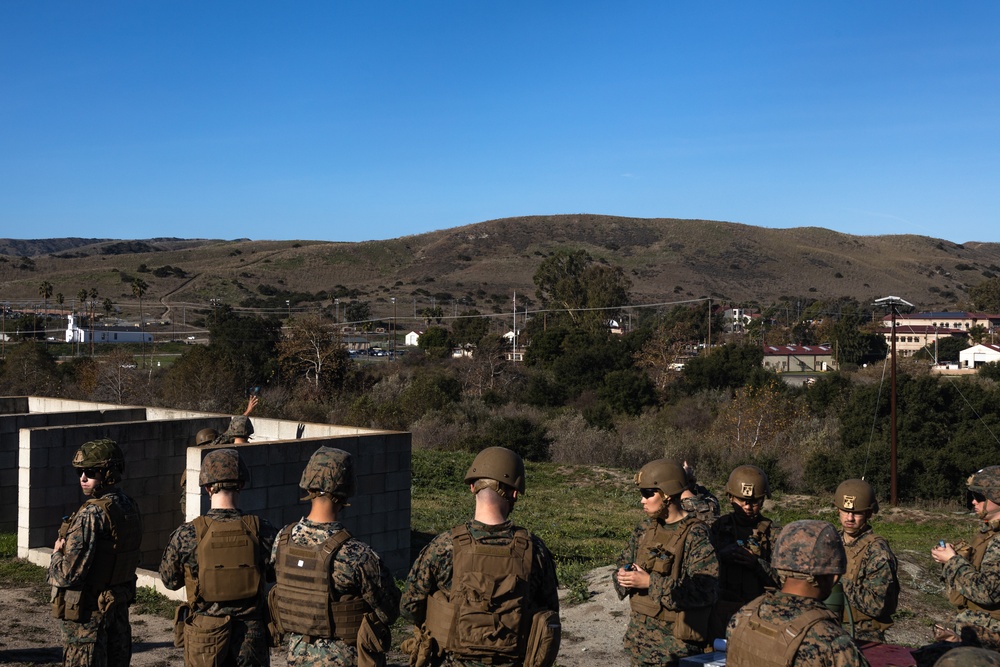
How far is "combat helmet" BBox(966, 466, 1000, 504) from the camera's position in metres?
5.16

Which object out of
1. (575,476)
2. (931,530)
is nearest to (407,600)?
(931,530)

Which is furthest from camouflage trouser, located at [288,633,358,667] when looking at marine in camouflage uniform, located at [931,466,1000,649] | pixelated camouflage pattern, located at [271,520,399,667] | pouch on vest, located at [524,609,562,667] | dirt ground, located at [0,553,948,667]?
dirt ground, located at [0,553,948,667]

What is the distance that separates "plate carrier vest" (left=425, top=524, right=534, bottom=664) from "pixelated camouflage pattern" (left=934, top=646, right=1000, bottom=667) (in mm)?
1873

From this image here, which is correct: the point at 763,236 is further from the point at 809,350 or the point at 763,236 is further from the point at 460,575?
the point at 460,575

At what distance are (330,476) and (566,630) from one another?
18.8 ft

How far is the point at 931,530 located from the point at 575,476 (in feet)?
29.6

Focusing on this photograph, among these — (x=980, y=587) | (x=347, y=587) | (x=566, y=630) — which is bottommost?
(x=566, y=630)

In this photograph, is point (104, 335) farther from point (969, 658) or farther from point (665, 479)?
point (969, 658)

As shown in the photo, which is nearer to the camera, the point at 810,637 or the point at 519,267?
the point at 810,637

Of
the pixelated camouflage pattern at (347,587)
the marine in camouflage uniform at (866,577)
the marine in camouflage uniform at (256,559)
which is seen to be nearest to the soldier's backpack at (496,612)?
the pixelated camouflage pattern at (347,587)

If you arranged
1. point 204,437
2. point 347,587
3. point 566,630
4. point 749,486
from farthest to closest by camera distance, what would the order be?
point 204,437 → point 566,630 → point 749,486 → point 347,587

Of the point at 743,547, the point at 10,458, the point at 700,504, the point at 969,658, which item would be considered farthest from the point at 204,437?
the point at 969,658

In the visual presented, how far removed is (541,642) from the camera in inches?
158

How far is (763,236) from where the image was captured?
125438mm
